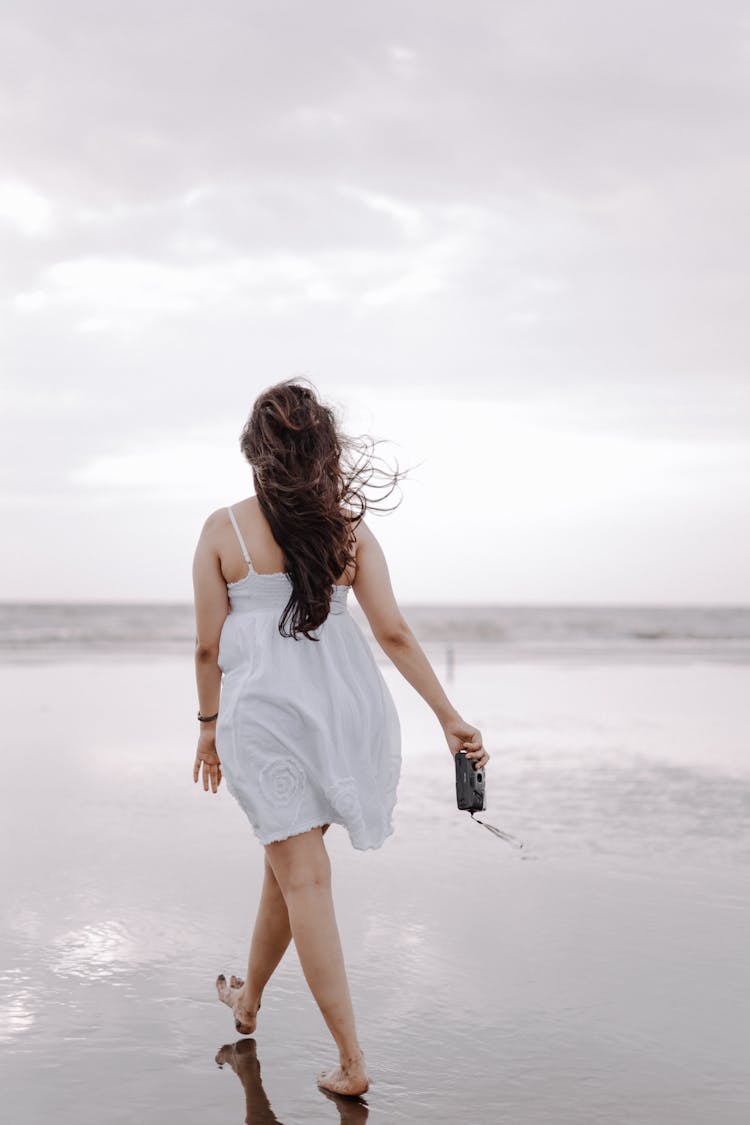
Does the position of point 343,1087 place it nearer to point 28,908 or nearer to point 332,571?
point 332,571

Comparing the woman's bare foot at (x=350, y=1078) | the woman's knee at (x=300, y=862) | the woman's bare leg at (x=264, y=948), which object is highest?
the woman's knee at (x=300, y=862)

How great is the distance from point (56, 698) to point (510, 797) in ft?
24.0

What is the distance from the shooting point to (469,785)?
10.8 ft

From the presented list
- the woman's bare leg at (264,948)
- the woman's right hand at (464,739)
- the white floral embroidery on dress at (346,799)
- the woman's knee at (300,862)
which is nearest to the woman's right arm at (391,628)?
the woman's right hand at (464,739)

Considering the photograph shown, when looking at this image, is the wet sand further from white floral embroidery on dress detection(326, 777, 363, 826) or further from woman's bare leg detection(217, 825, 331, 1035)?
white floral embroidery on dress detection(326, 777, 363, 826)

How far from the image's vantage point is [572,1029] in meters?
3.59

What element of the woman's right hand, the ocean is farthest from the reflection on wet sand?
the woman's right hand

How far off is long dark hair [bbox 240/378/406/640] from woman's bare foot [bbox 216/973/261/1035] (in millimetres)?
1195

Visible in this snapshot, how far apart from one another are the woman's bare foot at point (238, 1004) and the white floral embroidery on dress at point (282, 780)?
771 millimetres

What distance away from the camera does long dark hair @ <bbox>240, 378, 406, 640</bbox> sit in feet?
10.9

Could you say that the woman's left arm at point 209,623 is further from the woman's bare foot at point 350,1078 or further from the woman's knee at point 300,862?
the woman's bare foot at point 350,1078

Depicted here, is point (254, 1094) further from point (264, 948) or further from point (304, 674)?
point (304, 674)

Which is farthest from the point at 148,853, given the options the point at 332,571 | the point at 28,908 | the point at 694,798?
the point at 694,798

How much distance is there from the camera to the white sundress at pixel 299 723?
3.24 meters
